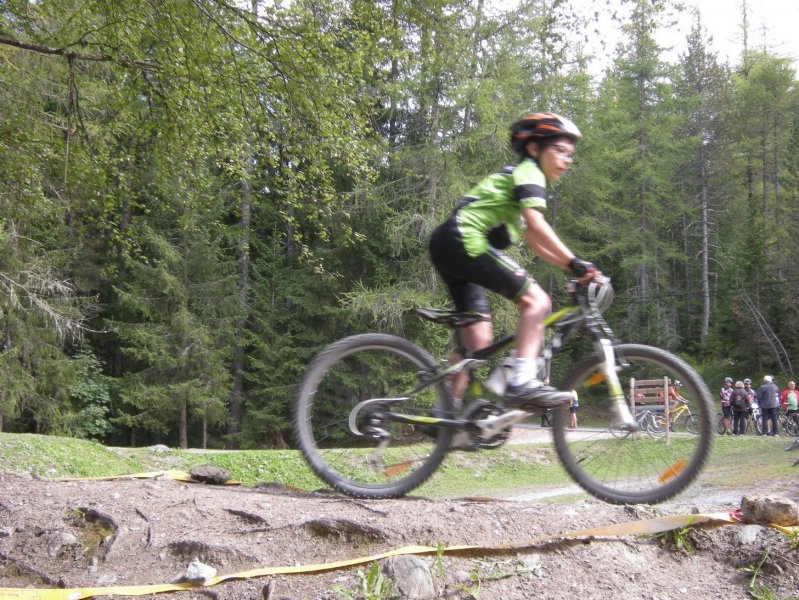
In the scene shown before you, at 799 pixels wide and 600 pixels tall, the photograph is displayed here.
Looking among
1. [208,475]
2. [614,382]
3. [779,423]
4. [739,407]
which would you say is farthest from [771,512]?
[779,423]

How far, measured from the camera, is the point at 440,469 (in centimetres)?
998

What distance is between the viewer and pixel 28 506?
3.75 meters

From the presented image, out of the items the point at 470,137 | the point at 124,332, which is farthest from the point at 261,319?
the point at 470,137

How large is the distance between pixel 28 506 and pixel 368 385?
6.93 ft

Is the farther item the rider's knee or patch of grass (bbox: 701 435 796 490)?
patch of grass (bbox: 701 435 796 490)

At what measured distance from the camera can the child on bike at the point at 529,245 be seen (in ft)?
10.9

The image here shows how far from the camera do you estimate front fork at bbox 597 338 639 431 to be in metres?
3.51

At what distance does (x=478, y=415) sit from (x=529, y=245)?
3.16 feet

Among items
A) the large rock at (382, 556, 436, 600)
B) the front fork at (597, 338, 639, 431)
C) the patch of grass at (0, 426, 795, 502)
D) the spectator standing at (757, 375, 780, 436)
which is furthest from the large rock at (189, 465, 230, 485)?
the spectator standing at (757, 375, 780, 436)

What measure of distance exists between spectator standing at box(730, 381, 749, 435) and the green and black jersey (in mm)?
18279

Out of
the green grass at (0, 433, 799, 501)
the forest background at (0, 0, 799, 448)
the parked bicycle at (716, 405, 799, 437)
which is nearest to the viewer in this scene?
the forest background at (0, 0, 799, 448)

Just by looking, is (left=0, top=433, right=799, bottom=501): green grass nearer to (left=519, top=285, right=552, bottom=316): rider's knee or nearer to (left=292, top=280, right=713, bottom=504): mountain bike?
(left=292, top=280, right=713, bottom=504): mountain bike

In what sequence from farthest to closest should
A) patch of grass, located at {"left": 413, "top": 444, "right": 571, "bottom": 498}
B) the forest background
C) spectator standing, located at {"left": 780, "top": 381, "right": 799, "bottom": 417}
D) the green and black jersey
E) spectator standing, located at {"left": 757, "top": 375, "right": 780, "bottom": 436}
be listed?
spectator standing, located at {"left": 780, "top": 381, "right": 799, "bottom": 417} < spectator standing, located at {"left": 757, "top": 375, "right": 780, "bottom": 436} < patch of grass, located at {"left": 413, "top": 444, "right": 571, "bottom": 498} < the forest background < the green and black jersey

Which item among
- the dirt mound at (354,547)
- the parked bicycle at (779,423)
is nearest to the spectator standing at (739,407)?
the parked bicycle at (779,423)
